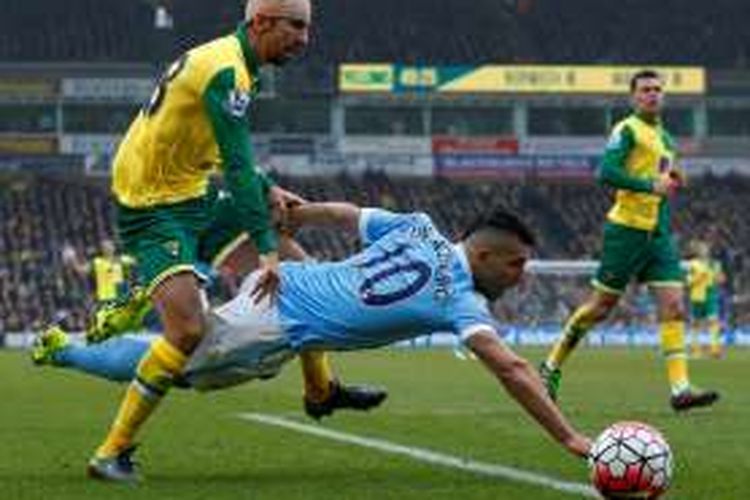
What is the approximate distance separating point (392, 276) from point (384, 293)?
0.07 meters

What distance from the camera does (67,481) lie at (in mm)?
7367

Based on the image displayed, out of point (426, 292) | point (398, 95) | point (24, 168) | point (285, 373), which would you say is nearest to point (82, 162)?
point (24, 168)

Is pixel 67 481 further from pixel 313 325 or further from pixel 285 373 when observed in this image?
pixel 285 373

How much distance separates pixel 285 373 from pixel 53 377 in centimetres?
250

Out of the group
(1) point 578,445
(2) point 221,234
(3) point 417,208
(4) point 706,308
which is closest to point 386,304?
(1) point 578,445

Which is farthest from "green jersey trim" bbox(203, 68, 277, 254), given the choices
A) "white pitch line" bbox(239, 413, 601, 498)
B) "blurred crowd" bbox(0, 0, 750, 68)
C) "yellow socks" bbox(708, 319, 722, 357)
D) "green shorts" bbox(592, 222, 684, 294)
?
"blurred crowd" bbox(0, 0, 750, 68)

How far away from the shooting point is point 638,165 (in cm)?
1262

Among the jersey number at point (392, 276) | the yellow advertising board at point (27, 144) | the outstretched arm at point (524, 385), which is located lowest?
the yellow advertising board at point (27, 144)

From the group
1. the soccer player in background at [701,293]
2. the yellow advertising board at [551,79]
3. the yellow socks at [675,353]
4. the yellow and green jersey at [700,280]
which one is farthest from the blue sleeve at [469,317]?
the yellow advertising board at [551,79]

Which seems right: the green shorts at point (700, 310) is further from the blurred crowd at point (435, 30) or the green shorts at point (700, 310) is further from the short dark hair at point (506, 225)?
the short dark hair at point (506, 225)

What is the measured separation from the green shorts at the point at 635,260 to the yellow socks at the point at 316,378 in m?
4.58

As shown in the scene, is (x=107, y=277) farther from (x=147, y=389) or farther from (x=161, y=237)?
(x=147, y=389)

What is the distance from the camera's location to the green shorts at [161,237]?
762cm

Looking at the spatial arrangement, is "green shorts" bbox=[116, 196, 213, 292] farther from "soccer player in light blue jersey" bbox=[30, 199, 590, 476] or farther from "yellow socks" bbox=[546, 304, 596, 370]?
"yellow socks" bbox=[546, 304, 596, 370]
